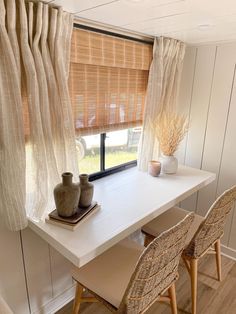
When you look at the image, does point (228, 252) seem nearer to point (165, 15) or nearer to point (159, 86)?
point (159, 86)

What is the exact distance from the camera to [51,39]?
4.05 feet

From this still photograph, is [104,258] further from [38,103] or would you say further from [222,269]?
[222,269]

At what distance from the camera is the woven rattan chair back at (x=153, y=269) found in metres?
1.00

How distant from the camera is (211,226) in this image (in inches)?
57.6

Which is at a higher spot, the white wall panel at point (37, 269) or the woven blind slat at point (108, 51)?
the woven blind slat at point (108, 51)

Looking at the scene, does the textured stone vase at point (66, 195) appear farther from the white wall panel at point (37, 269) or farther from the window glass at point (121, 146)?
the window glass at point (121, 146)

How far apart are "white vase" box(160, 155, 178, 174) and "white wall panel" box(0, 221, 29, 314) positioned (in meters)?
1.24

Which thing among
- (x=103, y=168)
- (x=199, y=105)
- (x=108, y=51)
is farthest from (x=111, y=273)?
(x=199, y=105)

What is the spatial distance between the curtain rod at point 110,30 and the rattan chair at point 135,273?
126 cm

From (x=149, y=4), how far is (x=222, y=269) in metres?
2.10

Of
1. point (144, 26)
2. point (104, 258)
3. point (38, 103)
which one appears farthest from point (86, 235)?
point (144, 26)

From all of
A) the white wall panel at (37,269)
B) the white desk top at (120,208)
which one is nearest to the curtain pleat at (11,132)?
the white desk top at (120,208)

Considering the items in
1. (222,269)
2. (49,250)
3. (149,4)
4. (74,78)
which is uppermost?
(149,4)

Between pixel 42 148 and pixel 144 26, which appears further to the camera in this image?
pixel 144 26
